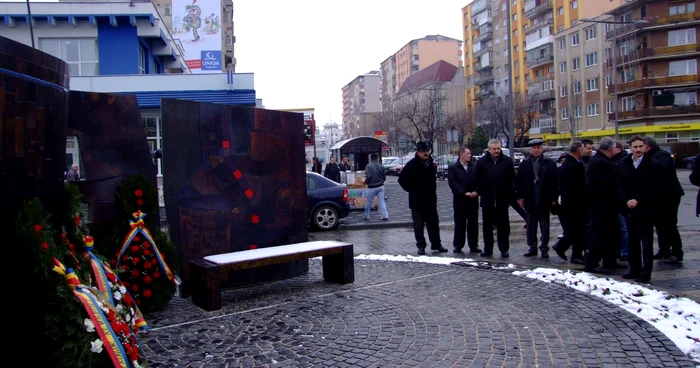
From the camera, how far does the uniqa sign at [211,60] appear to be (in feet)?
151

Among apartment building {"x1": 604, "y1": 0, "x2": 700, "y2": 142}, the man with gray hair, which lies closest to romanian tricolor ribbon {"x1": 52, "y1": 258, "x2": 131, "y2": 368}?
the man with gray hair

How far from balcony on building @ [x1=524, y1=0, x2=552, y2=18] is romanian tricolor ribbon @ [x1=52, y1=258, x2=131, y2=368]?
76475 mm

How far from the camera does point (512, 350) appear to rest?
16.3ft

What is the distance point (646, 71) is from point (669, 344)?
60355mm

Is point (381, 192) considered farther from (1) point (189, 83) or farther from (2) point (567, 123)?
(2) point (567, 123)

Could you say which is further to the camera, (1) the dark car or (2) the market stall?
(2) the market stall

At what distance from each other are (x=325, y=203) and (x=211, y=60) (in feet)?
112

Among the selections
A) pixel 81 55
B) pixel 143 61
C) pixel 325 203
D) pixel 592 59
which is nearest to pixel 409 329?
pixel 325 203

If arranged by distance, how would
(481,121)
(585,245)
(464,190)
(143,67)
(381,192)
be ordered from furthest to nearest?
(481,121) < (143,67) < (381,192) < (464,190) < (585,245)

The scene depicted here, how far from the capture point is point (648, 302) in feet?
20.2

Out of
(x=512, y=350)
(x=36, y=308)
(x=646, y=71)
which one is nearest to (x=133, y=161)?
(x=36, y=308)

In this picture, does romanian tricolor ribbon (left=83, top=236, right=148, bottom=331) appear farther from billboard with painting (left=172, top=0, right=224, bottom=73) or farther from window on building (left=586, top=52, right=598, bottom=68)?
window on building (left=586, top=52, right=598, bottom=68)

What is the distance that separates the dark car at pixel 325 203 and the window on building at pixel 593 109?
182ft

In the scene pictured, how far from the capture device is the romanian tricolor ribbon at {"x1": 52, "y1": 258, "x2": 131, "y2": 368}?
11.7 ft
